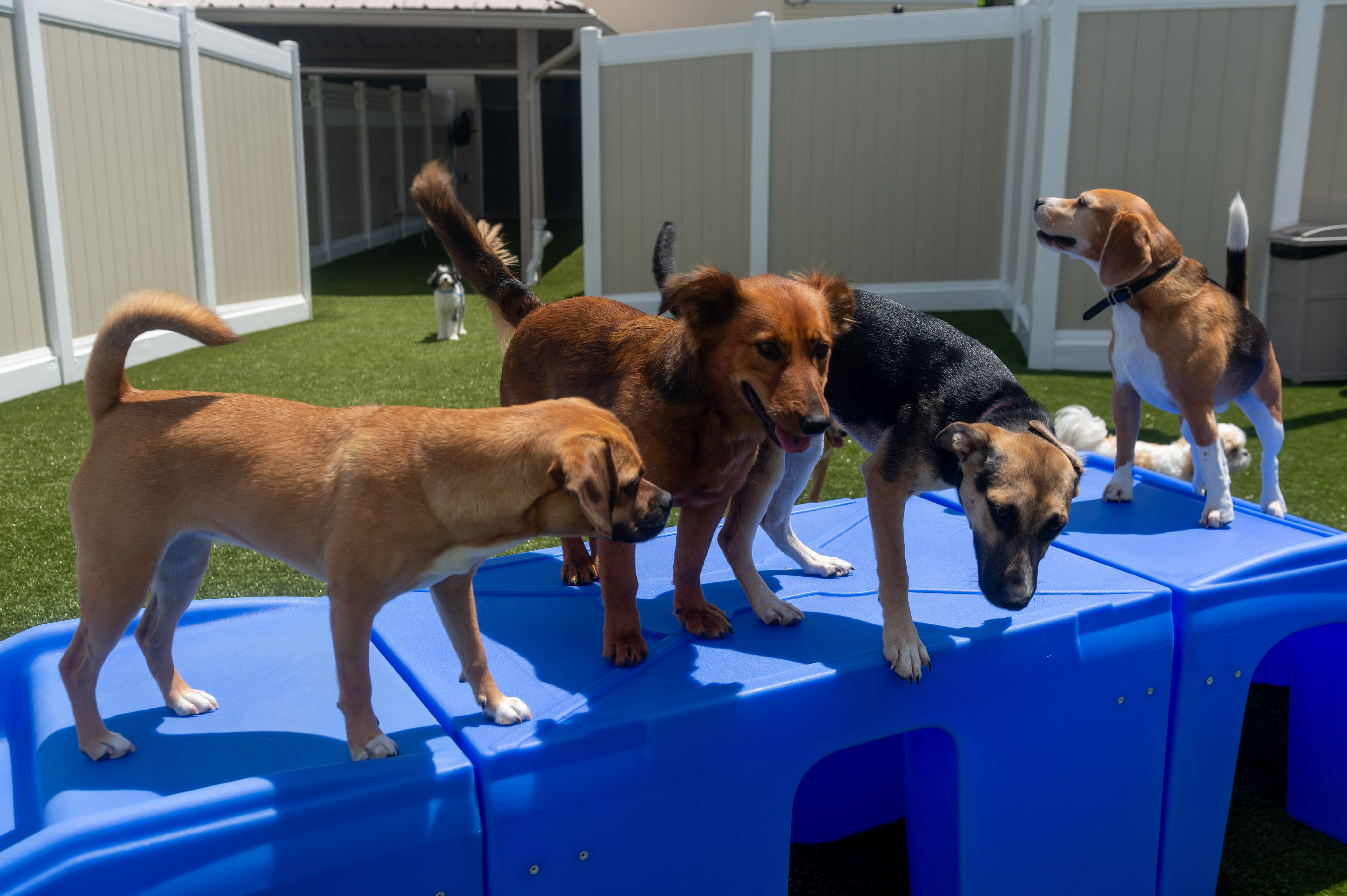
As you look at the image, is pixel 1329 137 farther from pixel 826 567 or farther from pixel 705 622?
→ pixel 705 622

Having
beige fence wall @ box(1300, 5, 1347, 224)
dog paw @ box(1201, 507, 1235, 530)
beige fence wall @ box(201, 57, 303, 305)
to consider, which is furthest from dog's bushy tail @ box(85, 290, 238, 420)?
beige fence wall @ box(1300, 5, 1347, 224)

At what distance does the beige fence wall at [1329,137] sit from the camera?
877cm

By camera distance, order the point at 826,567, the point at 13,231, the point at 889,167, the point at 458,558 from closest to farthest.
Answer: the point at 458,558, the point at 826,567, the point at 13,231, the point at 889,167

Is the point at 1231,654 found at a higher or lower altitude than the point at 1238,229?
lower

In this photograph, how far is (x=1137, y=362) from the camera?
12.0 feet

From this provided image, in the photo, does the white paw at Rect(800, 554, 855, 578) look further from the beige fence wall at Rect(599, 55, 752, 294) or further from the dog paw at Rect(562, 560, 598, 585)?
the beige fence wall at Rect(599, 55, 752, 294)

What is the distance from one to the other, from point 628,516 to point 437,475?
40cm

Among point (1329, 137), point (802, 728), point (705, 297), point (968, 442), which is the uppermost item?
point (1329, 137)

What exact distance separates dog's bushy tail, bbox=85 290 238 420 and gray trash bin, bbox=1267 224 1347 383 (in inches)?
349

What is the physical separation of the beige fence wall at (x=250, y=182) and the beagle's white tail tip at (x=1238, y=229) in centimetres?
1003

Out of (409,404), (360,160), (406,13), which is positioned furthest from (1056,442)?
(360,160)

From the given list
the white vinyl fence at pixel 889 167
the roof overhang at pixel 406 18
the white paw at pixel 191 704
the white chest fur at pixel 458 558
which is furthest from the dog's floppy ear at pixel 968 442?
the roof overhang at pixel 406 18

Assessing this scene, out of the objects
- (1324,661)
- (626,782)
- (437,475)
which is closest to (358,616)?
(437,475)

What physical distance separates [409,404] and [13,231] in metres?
3.48
